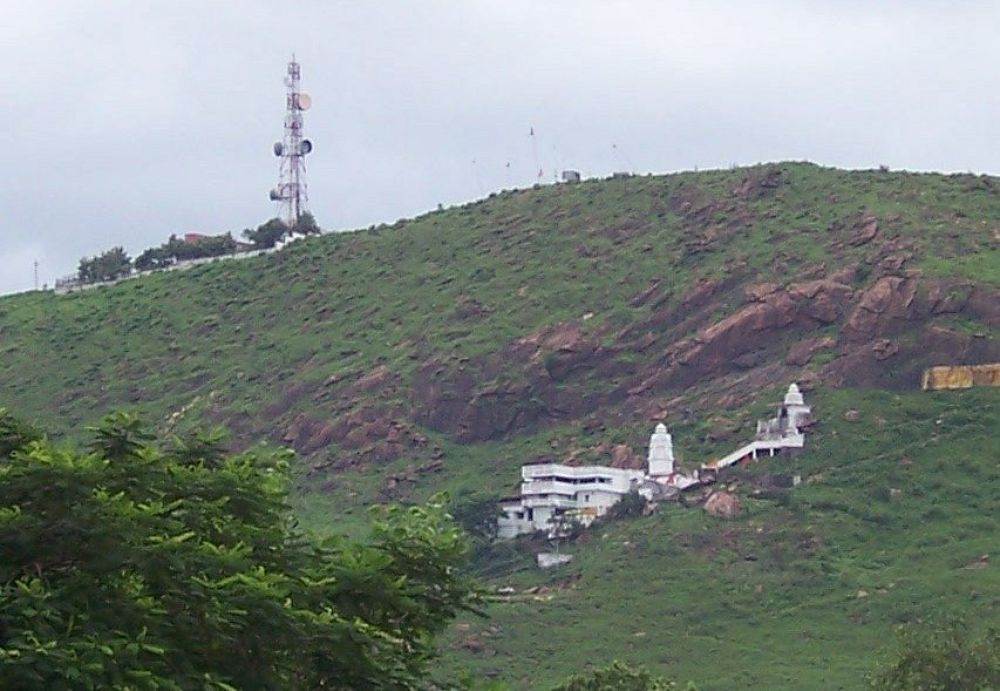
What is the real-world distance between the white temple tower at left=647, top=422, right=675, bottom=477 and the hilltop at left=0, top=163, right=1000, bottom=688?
1.63m

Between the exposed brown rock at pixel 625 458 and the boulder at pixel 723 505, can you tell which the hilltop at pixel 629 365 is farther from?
the boulder at pixel 723 505

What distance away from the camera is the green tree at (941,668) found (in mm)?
51156

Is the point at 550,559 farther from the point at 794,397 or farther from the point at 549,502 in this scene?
the point at 794,397

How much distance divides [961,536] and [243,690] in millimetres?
69706

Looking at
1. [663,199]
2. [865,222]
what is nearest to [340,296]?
[663,199]

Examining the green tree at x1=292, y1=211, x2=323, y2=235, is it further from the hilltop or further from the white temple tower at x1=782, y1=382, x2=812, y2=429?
the white temple tower at x1=782, y1=382, x2=812, y2=429

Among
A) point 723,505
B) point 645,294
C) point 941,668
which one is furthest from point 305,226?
point 941,668

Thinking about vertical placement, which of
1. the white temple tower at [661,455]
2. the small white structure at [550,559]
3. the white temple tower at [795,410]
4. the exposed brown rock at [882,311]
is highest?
the exposed brown rock at [882,311]

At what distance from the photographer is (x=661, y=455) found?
3718 inches

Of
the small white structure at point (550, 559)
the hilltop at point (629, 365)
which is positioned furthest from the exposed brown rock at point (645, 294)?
the small white structure at point (550, 559)

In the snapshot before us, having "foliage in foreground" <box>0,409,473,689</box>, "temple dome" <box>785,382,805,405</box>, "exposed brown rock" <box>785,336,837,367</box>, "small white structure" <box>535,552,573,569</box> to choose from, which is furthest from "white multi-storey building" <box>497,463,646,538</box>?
"foliage in foreground" <box>0,409,473,689</box>

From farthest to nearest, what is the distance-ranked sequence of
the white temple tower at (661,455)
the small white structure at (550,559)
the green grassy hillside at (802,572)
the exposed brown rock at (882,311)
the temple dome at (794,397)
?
the exposed brown rock at (882,311) < the temple dome at (794,397) < the white temple tower at (661,455) < the small white structure at (550,559) < the green grassy hillside at (802,572)

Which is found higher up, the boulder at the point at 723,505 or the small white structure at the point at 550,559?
the boulder at the point at 723,505

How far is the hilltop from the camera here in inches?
3302
